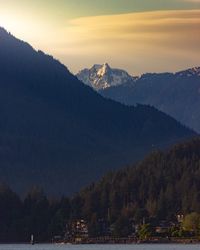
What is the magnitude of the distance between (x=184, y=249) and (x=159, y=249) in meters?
3.54

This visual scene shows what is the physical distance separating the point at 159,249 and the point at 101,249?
11159mm

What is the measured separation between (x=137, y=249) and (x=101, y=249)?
6.24m

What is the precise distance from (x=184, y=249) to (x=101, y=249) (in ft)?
47.2

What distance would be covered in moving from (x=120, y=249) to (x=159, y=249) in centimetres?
869

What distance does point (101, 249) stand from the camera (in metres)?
198

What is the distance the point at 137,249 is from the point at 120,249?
3630mm

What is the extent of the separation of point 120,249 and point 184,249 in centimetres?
1174

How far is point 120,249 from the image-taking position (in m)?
198

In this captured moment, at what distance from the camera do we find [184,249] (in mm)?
189625
